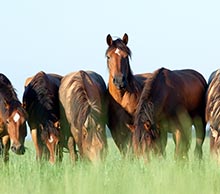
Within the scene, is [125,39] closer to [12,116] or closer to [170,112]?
[170,112]

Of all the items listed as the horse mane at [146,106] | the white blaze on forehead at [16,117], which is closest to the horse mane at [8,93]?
the white blaze on forehead at [16,117]

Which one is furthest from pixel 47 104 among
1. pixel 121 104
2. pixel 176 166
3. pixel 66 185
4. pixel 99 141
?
pixel 66 185

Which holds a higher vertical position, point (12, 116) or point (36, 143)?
point (12, 116)

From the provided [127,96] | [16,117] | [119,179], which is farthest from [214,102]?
[119,179]

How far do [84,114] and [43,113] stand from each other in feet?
5.39

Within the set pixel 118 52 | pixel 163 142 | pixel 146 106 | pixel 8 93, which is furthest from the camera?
pixel 118 52

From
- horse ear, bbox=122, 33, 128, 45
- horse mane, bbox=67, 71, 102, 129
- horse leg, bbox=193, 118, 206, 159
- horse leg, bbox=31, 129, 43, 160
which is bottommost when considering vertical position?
horse leg, bbox=193, 118, 206, 159

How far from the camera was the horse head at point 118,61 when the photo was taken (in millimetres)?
12203

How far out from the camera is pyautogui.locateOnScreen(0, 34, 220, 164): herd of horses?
11.2m

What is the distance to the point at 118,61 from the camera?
40.3ft

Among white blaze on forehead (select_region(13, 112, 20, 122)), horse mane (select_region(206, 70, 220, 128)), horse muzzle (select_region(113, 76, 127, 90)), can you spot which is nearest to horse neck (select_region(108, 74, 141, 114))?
horse muzzle (select_region(113, 76, 127, 90))

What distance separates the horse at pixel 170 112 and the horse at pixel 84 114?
633 mm

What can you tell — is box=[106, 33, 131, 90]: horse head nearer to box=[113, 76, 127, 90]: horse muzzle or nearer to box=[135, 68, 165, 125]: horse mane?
box=[113, 76, 127, 90]: horse muzzle

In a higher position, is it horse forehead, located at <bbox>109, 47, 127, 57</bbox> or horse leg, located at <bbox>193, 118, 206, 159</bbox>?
horse forehead, located at <bbox>109, 47, 127, 57</bbox>
